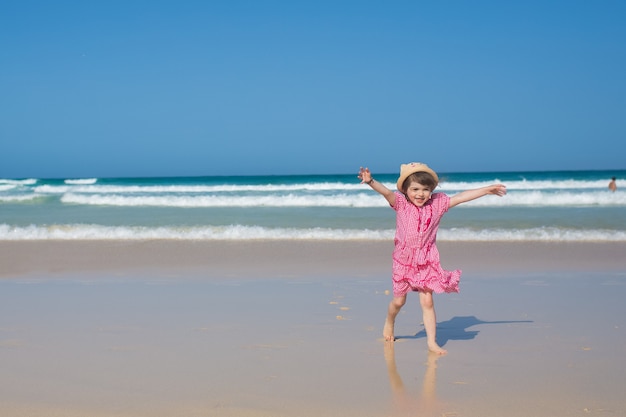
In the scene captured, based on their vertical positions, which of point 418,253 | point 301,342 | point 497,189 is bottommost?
point 301,342

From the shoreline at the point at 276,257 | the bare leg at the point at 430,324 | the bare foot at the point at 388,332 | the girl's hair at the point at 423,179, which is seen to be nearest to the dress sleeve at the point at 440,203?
the girl's hair at the point at 423,179

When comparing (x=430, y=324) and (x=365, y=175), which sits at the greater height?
(x=365, y=175)

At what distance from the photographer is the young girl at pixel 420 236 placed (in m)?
4.45

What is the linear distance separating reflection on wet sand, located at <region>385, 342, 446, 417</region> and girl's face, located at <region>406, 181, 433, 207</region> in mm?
1068

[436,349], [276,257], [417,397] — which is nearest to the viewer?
[417,397]

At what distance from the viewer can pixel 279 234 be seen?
39.0 feet

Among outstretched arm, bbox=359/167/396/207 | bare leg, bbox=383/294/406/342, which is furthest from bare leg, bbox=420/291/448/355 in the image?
outstretched arm, bbox=359/167/396/207

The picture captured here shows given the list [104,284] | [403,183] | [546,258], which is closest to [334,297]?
[403,183]

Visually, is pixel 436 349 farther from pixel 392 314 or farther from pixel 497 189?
pixel 497 189

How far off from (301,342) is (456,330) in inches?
49.9

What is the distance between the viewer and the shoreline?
8.15m

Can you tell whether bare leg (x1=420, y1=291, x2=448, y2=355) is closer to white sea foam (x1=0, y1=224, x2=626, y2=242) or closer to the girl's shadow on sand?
the girl's shadow on sand

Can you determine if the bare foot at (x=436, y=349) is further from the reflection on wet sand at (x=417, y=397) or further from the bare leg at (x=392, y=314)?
the bare leg at (x=392, y=314)

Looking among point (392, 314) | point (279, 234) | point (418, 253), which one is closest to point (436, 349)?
point (392, 314)
